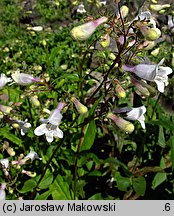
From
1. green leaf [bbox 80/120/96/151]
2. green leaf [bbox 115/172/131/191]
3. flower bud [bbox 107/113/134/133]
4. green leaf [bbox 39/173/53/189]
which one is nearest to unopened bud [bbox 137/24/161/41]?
flower bud [bbox 107/113/134/133]

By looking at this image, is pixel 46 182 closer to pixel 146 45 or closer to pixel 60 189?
pixel 60 189

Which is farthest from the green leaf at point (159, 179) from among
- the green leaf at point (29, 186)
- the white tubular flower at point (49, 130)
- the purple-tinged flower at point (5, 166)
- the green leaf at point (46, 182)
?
the purple-tinged flower at point (5, 166)

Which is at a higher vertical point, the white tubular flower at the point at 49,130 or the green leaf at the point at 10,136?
the white tubular flower at the point at 49,130

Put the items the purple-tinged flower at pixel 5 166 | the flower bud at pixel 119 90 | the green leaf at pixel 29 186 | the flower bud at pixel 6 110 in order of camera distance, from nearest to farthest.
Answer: the flower bud at pixel 119 90
the flower bud at pixel 6 110
the purple-tinged flower at pixel 5 166
the green leaf at pixel 29 186

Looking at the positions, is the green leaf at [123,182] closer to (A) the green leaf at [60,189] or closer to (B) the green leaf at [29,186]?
(A) the green leaf at [60,189]

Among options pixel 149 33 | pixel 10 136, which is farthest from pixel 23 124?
pixel 149 33

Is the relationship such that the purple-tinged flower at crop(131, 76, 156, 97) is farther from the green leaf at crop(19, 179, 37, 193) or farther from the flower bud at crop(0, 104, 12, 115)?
the green leaf at crop(19, 179, 37, 193)
